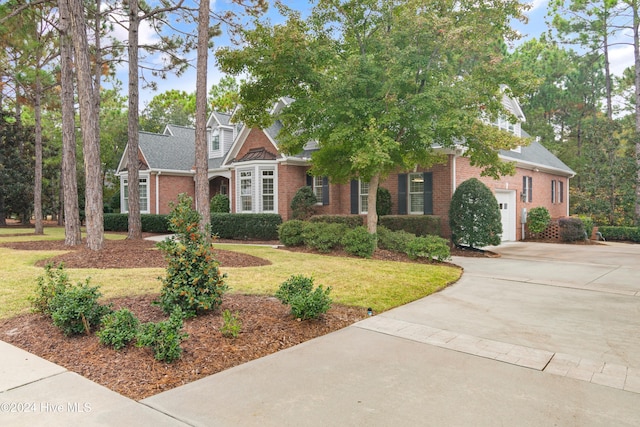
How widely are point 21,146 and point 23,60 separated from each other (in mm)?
9730

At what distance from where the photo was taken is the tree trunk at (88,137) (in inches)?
411

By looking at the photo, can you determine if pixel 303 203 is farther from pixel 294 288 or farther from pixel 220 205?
pixel 294 288

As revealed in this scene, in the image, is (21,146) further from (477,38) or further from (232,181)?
(477,38)

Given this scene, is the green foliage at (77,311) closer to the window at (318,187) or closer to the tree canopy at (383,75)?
the tree canopy at (383,75)

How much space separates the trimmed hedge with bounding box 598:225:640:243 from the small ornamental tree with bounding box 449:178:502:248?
9.84m

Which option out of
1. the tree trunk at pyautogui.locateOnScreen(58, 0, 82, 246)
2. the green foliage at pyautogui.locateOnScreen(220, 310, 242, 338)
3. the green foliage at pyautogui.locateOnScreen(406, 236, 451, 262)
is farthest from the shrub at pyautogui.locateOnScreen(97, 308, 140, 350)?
the tree trunk at pyautogui.locateOnScreen(58, 0, 82, 246)

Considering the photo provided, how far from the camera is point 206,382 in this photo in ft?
11.7

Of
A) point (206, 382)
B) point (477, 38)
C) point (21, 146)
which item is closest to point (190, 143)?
point (21, 146)

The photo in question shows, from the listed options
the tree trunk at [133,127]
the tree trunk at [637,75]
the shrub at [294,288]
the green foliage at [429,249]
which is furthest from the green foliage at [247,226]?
the tree trunk at [637,75]

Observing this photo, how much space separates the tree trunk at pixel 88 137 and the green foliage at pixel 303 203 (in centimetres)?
826

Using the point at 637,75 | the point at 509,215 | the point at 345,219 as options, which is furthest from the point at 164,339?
the point at 637,75

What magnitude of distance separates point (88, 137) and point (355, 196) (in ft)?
32.5

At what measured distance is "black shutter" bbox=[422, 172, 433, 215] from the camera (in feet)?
49.3

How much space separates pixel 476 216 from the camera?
13438 mm
